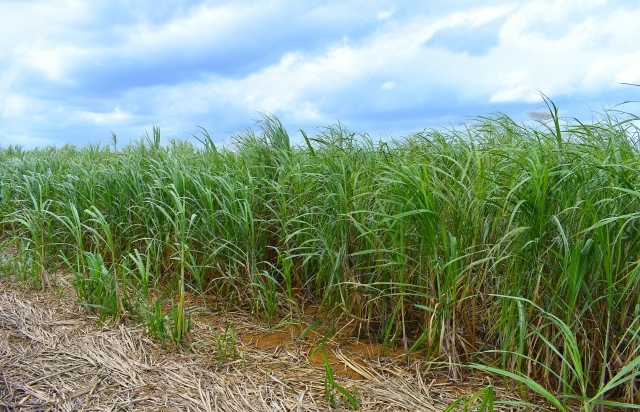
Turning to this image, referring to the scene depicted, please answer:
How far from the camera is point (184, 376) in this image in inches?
82.6

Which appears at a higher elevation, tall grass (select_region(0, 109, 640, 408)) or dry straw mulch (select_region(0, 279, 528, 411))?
tall grass (select_region(0, 109, 640, 408))

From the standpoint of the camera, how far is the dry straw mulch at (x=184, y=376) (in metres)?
1.93

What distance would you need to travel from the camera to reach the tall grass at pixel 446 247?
6.18 feet

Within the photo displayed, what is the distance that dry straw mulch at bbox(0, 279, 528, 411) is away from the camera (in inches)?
76.2

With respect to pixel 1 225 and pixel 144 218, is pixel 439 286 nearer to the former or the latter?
pixel 144 218

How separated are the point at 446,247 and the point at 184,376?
115cm

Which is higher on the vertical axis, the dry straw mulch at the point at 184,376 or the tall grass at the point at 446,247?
the tall grass at the point at 446,247

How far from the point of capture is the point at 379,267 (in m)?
2.35

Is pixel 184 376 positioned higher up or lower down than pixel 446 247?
lower down

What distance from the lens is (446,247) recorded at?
80.6 inches

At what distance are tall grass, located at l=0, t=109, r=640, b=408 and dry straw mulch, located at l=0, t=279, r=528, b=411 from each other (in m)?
0.13

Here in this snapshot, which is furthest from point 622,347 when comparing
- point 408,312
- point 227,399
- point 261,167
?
point 261,167

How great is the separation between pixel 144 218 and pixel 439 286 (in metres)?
2.06

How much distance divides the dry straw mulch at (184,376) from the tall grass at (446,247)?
131 millimetres
